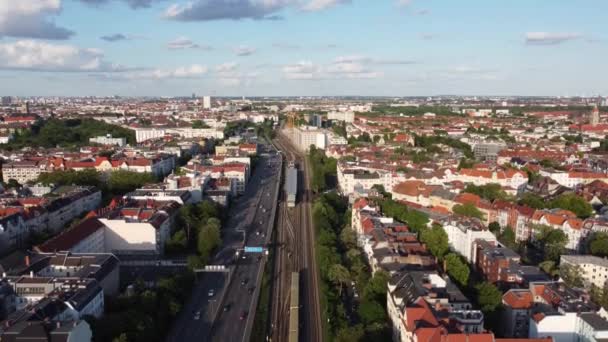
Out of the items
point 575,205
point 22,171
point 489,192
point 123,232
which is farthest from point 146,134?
point 575,205

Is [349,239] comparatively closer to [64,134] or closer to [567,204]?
[567,204]

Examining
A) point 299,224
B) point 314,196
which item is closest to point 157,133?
point 314,196

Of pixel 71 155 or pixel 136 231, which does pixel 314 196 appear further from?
pixel 71 155

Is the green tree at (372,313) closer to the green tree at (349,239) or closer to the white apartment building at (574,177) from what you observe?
the green tree at (349,239)

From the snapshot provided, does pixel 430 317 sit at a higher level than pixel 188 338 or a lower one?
higher

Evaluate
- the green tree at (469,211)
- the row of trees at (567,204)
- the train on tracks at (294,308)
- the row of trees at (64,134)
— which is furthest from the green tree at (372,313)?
the row of trees at (64,134)

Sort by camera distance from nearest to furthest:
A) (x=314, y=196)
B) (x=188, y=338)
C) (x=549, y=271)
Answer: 1. (x=188, y=338)
2. (x=549, y=271)
3. (x=314, y=196)

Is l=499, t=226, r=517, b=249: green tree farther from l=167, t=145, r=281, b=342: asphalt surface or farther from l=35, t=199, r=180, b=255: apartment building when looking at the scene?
l=35, t=199, r=180, b=255: apartment building
